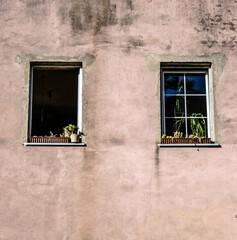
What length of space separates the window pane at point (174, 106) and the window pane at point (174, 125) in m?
0.09

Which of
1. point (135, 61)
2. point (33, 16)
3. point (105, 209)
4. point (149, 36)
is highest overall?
point (33, 16)

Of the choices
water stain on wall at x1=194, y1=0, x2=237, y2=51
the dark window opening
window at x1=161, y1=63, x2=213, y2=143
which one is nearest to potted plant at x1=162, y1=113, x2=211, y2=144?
window at x1=161, y1=63, x2=213, y2=143

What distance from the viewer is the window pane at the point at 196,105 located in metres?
6.24

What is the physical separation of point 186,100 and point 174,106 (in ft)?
0.83

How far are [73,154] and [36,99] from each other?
515cm

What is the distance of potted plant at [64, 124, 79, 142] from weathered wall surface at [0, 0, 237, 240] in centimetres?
19

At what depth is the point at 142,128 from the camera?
592 cm

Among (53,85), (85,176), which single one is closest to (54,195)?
(85,176)

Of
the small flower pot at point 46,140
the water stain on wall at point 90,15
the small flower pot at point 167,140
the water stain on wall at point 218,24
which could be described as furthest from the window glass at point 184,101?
the small flower pot at point 46,140

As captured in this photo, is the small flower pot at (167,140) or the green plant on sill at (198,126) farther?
the green plant on sill at (198,126)

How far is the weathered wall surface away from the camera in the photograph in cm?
567

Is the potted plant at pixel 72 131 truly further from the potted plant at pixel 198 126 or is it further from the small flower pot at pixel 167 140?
the potted plant at pixel 198 126

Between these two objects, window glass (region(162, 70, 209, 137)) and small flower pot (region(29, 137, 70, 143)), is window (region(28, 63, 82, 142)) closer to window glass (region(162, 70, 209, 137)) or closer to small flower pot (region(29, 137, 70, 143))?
small flower pot (region(29, 137, 70, 143))

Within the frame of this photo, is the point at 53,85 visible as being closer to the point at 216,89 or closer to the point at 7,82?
the point at 7,82
